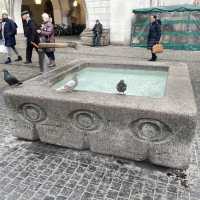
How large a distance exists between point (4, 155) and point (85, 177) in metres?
1.31

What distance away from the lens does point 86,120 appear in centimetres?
304

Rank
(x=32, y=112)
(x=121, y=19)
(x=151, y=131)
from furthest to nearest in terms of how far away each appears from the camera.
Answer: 1. (x=121, y=19)
2. (x=32, y=112)
3. (x=151, y=131)

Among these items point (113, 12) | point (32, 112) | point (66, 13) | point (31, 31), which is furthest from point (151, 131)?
point (66, 13)

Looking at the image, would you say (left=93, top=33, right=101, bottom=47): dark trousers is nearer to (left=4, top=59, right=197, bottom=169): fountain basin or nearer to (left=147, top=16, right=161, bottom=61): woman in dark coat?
(left=147, top=16, right=161, bottom=61): woman in dark coat

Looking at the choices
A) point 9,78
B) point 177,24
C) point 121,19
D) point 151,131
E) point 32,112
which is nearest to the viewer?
point 151,131

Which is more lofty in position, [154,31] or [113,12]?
[113,12]

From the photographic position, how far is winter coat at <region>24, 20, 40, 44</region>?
7.63 m

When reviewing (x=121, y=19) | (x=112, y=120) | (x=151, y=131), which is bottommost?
(x=151, y=131)

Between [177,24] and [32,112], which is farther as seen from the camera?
[177,24]

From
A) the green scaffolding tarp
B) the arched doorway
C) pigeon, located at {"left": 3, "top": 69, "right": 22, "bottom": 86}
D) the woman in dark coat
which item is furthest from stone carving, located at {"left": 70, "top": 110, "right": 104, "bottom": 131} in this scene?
the arched doorway

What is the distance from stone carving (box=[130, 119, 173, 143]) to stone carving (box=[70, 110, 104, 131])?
452mm

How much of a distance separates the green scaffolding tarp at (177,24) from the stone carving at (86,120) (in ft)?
31.9

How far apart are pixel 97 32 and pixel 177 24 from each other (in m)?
4.07

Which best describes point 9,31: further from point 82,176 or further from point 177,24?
point 177,24
